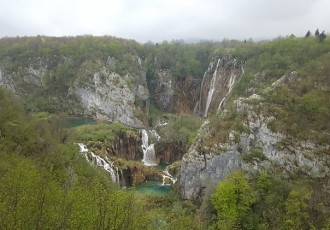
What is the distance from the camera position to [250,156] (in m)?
49.8

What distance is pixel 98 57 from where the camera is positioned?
119m

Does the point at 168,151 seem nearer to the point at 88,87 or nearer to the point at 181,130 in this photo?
the point at 181,130

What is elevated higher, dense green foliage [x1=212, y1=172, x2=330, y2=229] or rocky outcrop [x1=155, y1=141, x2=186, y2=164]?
dense green foliage [x1=212, y1=172, x2=330, y2=229]

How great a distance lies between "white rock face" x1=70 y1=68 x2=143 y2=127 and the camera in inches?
4124

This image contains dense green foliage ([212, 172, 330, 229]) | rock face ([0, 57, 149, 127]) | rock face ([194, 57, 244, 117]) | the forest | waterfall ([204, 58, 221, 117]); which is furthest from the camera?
rock face ([0, 57, 149, 127])

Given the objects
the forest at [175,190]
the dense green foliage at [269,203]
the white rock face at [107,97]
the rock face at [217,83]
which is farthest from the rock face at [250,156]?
the white rock face at [107,97]

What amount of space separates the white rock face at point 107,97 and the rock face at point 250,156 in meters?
50.3

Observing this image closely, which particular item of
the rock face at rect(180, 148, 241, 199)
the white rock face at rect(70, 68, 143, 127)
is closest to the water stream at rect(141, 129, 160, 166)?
the rock face at rect(180, 148, 241, 199)

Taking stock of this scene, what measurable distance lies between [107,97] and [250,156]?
64.0 meters

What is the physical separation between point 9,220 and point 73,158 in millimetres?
28186

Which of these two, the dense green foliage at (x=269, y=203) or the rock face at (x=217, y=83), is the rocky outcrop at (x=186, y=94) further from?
the dense green foliage at (x=269, y=203)

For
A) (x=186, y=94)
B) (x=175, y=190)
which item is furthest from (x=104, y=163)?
(x=186, y=94)

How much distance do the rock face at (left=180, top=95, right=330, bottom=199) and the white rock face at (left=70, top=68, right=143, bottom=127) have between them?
50320 millimetres

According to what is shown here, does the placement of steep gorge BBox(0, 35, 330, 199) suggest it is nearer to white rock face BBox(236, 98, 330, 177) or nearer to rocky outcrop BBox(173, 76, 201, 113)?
white rock face BBox(236, 98, 330, 177)
